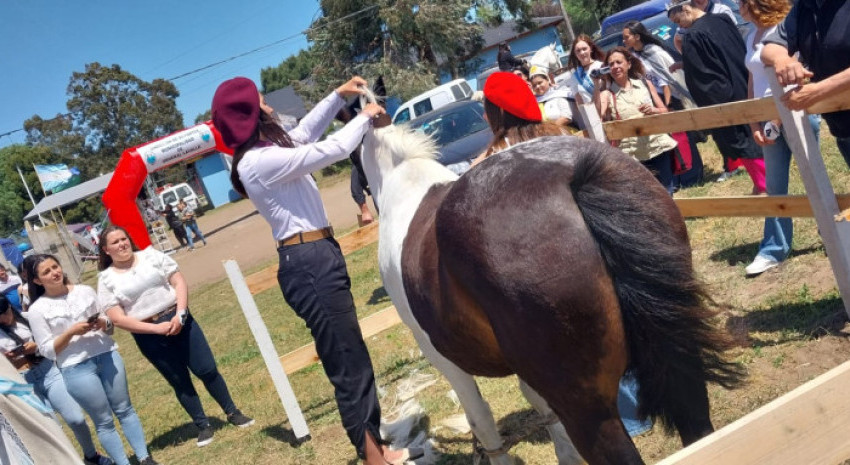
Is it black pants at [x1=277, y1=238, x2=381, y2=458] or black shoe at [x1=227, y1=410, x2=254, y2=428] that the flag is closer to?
black shoe at [x1=227, y1=410, x2=254, y2=428]

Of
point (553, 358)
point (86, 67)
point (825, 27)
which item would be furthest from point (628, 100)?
point (86, 67)

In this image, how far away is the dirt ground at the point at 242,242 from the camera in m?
19.6

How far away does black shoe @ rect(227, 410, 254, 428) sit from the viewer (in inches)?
258

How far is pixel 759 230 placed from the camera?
628cm

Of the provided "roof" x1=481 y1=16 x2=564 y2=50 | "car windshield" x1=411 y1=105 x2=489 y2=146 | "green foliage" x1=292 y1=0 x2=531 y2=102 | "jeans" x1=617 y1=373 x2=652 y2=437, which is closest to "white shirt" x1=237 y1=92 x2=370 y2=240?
"jeans" x1=617 y1=373 x2=652 y2=437

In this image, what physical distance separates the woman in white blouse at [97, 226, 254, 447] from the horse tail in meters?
4.62

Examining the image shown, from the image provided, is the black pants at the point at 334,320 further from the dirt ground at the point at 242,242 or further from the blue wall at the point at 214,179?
the blue wall at the point at 214,179

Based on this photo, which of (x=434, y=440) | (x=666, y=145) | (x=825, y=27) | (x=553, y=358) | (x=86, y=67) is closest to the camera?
(x=553, y=358)

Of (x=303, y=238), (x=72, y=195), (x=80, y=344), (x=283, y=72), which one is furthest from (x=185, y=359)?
(x=283, y=72)

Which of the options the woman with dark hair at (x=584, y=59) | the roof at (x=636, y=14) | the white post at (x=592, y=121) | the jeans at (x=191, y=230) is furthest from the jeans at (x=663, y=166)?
the jeans at (x=191, y=230)

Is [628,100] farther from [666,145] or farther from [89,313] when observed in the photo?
[89,313]

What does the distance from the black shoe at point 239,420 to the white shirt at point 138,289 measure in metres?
1.27

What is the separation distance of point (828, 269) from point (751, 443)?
3.75m

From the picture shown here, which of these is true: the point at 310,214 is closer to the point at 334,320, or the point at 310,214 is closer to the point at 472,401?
the point at 334,320
